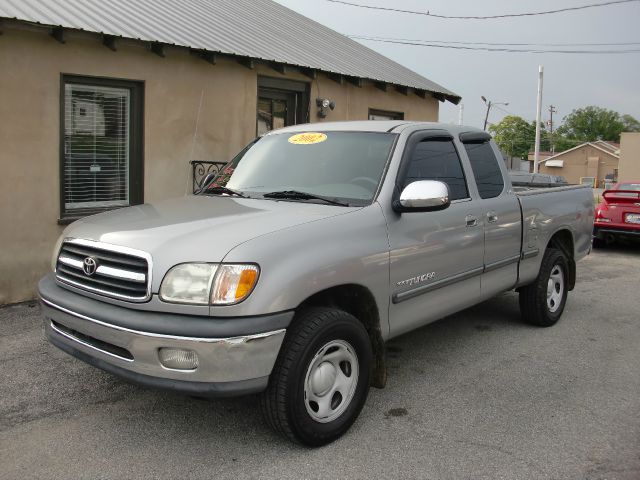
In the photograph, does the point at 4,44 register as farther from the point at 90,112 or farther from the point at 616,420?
the point at 616,420

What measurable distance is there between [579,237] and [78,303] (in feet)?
17.0

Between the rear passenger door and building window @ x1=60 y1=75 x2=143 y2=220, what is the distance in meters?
4.47

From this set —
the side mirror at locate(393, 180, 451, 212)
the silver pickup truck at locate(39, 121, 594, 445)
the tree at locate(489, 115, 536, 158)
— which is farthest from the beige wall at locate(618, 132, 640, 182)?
the tree at locate(489, 115, 536, 158)

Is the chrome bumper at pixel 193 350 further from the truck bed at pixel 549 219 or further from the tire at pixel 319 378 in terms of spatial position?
the truck bed at pixel 549 219

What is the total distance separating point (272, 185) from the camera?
173 inches

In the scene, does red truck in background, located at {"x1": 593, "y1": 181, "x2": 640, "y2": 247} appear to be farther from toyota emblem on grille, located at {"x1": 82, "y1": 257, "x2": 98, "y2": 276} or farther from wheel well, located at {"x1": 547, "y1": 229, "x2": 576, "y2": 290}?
toyota emblem on grille, located at {"x1": 82, "y1": 257, "x2": 98, "y2": 276}

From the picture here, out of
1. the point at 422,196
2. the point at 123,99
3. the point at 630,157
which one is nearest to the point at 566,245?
the point at 422,196

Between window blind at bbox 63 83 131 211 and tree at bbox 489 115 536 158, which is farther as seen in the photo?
tree at bbox 489 115 536 158

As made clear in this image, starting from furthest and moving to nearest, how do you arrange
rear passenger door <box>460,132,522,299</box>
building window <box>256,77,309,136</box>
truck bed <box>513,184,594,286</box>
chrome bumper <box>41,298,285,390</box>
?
building window <box>256,77,309,136</box>, truck bed <box>513,184,594,286</box>, rear passenger door <box>460,132,522,299</box>, chrome bumper <box>41,298,285,390</box>

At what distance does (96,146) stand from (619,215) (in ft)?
30.9

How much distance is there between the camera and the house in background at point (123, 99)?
661 cm

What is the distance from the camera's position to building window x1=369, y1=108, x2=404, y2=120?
11.5m

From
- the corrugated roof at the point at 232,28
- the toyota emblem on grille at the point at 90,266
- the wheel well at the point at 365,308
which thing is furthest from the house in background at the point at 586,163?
the toyota emblem on grille at the point at 90,266

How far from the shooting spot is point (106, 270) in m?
3.38
